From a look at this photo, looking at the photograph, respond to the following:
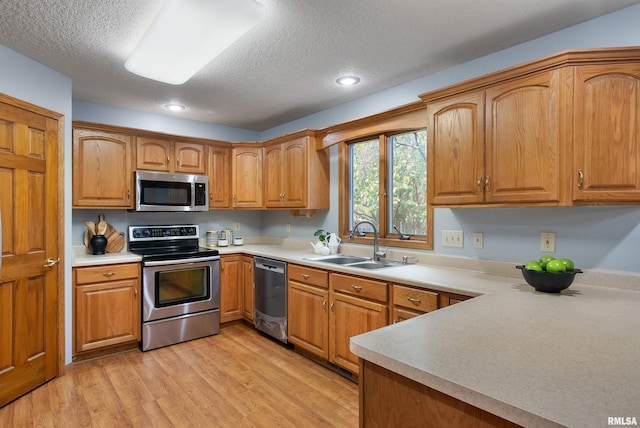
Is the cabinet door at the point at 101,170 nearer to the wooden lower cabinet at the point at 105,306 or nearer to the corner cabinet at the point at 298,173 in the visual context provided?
the wooden lower cabinet at the point at 105,306

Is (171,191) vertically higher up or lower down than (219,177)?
lower down

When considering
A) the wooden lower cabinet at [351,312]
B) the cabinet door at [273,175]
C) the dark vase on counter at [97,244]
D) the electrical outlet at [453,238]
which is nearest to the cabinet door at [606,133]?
the electrical outlet at [453,238]

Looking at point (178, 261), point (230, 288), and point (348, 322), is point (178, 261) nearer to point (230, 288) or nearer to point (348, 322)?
point (230, 288)

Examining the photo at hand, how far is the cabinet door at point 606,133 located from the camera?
1626 mm

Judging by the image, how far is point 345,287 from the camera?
2.59 metres

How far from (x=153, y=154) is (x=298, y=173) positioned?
1.51m

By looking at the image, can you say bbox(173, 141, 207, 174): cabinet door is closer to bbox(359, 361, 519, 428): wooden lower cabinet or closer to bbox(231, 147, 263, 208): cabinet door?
bbox(231, 147, 263, 208): cabinet door

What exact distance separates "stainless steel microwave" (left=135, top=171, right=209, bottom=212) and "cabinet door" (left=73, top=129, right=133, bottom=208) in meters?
0.11

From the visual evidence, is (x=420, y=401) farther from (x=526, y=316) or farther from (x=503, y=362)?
(x=526, y=316)

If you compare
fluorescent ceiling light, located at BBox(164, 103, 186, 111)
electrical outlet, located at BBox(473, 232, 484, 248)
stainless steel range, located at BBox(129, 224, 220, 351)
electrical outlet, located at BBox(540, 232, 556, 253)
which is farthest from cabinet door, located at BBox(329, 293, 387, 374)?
fluorescent ceiling light, located at BBox(164, 103, 186, 111)

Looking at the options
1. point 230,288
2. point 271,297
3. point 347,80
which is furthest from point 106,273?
point 347,80

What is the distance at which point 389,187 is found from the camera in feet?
10.3

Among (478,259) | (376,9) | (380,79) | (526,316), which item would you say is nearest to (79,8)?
(376,9)

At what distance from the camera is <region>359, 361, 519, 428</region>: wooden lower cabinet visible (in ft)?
2.69
